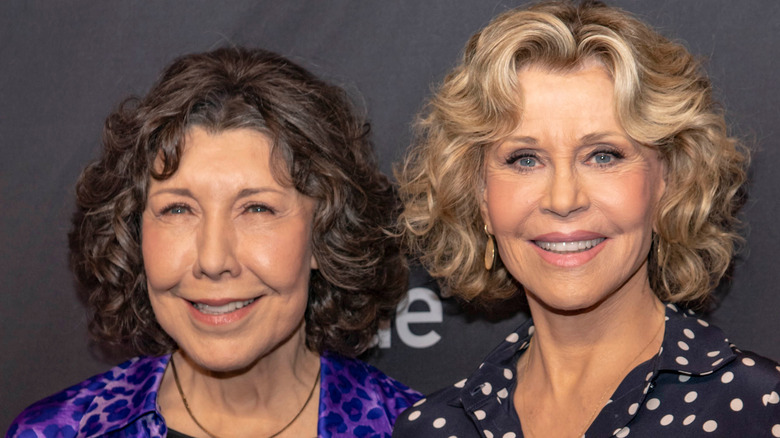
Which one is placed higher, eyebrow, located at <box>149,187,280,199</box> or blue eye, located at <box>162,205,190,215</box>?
eyebrow, located at <box>149,187,280,199</box>

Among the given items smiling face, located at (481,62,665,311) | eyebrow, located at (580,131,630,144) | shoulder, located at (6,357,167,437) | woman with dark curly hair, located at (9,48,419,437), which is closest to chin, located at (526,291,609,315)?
smiling face, located at (481,62,665,311)

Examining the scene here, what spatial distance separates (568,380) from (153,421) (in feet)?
3.62

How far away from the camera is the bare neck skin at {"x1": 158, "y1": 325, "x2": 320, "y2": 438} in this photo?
101 inches

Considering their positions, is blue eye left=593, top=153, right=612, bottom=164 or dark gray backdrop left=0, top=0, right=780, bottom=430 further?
dark gray backdrop left=0, top=0, right=780, bottom=430

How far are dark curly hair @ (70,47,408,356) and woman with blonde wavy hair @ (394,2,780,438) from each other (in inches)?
10.9

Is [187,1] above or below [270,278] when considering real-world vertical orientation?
above

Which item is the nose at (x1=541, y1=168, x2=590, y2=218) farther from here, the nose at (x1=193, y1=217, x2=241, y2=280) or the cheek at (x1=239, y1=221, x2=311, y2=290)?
the nose at (x1=193, y1=217, x2=241, y2=280)

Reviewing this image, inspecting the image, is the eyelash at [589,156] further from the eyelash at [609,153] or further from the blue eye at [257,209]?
the blue eye at [257,209]

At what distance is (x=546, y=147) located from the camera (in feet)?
6.93

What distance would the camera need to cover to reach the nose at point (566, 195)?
2062 mm

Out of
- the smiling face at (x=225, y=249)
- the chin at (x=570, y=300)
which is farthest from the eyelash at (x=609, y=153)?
the smiling face at (x=225, y=249)

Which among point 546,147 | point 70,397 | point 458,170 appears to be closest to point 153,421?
point 70,397

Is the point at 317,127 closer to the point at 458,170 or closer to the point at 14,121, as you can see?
the point at 458,170

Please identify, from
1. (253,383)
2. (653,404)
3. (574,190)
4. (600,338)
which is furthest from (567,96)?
(253,383)
